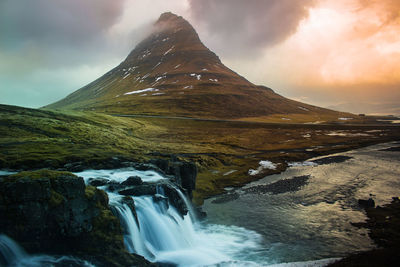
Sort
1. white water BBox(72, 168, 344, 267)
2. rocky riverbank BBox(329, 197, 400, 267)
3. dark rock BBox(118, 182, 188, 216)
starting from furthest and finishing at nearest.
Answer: dark rock BBox(118, 182, 188, 216), white water BBox(72, 168, 344, 267), rocky riverbank BBox(329, 197, 400, 267)

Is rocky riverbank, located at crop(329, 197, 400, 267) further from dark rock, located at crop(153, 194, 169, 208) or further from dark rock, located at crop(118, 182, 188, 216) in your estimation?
dark rock, located at crop(153, 194, 169, 208)

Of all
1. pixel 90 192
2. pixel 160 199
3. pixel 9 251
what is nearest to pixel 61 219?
pixel 90 192

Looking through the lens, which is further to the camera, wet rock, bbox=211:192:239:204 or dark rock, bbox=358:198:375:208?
wet rock, bbox=211:192:239:204

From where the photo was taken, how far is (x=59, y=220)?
21438 millimetres

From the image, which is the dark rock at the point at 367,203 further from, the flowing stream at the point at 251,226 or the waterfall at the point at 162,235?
the waterfall at the point at 162,235

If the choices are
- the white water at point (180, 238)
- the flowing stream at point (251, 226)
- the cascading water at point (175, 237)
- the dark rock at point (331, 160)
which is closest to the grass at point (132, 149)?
the dark rock at point (331, 160)

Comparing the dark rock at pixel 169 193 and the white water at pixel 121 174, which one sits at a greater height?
the white water at pixel 121 174

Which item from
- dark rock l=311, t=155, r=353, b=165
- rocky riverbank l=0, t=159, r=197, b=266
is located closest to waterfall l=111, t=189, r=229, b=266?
rocky riverbank l=0, t=159, r=197, b=266

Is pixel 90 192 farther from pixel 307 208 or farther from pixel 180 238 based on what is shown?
pixel 307 208

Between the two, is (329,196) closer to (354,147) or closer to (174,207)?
(174,207)

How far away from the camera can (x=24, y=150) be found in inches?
1879

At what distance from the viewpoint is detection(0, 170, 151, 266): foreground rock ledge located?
66.1 feet

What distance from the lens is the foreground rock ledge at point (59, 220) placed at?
20.1 meters

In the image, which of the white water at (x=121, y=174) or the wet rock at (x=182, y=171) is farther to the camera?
the wet rock at (x=182, y=171)
